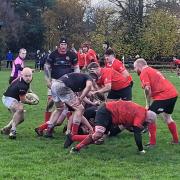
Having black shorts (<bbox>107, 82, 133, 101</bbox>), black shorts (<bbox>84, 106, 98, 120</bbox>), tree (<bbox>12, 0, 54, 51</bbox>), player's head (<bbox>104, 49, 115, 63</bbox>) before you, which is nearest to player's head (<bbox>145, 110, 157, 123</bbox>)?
black shorts (<bbox>84, 106, 98, 120</bbox>)

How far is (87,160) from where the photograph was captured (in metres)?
8.19

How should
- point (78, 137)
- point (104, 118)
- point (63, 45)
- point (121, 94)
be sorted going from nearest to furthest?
1. point (104, 118)
2. point (78, 137)
3. point (63, 45)
4. point (121, 94)

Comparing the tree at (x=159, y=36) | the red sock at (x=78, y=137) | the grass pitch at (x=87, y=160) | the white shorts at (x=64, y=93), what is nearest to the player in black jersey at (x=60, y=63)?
the grass pitch at (x=87, y=160)

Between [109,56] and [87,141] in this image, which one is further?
[109,56]

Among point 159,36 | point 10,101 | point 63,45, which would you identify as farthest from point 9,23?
point 10,101

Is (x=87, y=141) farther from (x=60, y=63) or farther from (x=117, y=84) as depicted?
(x=60, y=63)

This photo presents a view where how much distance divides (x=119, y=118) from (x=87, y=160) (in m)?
0.95

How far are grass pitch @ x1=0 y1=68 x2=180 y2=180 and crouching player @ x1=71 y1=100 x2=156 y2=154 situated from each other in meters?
0.36

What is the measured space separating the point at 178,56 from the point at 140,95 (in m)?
37.2

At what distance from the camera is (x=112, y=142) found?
33.1ft

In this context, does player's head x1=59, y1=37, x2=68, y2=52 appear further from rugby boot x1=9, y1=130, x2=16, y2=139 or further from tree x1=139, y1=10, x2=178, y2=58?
tree x1=139, y1=10, x2=178, y2=58

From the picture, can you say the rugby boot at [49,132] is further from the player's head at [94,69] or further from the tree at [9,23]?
the tree at [9,23]

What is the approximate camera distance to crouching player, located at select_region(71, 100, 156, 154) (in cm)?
850

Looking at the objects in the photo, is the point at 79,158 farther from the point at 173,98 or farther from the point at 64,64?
the point at 64,64
